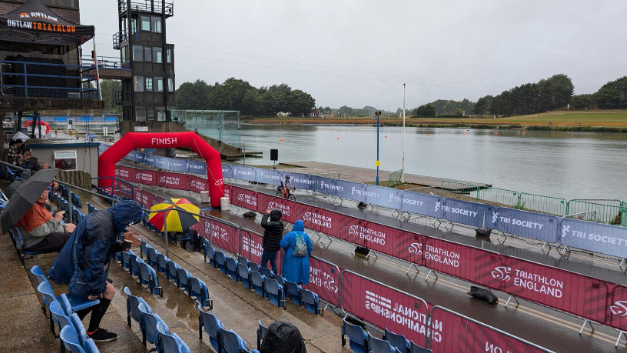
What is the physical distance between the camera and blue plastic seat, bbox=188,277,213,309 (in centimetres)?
880

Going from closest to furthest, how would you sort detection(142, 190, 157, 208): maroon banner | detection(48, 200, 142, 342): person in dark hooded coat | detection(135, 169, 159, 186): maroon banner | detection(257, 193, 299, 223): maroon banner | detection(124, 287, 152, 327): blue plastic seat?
detection(48, 200, 142, 342): person in dark hooded coat < detection(124, 287, 152, 327): blue plastic seat < detection(257, 193, 299, 223): maroon banner < detection(142, 190, 157, 208): maroon banner < detection(135, 169, 159, 186): maroon banner

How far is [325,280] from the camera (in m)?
11.0

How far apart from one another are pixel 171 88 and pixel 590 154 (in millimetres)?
58286

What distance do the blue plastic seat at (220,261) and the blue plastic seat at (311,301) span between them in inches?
116

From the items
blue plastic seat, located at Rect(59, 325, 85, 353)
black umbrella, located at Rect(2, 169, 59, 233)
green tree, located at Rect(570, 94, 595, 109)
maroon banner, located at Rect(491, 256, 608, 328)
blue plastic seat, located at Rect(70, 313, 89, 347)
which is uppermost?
green tree, located at Rect(570, 94, 595, 109)

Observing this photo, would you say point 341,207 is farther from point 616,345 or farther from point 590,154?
point 590,154

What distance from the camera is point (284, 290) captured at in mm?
10242

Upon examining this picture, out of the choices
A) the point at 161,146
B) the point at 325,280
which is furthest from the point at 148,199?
the point at 325,280

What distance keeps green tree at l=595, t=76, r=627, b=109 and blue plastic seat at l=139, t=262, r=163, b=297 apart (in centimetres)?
17087

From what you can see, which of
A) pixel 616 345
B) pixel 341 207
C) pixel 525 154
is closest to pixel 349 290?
pixel 616 345

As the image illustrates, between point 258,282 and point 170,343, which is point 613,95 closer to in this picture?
point 258,282

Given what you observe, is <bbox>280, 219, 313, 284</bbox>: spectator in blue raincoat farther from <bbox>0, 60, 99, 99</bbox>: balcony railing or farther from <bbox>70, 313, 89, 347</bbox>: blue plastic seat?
<bbox>0, 60, 99, 99</bbox>: balcony railing

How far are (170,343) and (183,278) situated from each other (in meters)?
4.08

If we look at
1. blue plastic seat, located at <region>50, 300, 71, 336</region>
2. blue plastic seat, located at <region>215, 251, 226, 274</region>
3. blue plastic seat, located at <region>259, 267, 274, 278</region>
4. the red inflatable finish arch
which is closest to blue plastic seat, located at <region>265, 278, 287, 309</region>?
blue plastic seat, located at <region>259, 267, 274, 278</region>
